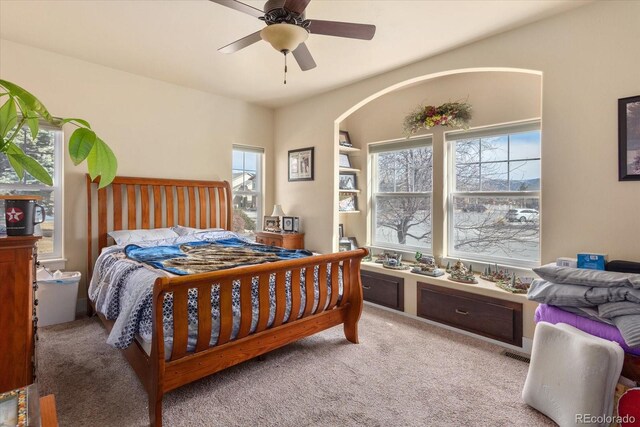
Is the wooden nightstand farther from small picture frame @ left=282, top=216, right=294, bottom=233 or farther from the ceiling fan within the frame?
the ceiling fan

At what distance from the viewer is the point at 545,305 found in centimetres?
212

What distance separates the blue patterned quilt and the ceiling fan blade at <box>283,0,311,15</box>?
1.69 meters

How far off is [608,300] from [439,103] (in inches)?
101

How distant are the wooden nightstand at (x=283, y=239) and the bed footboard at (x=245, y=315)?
176 centimetres

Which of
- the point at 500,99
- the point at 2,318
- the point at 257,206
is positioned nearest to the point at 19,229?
the point at 2,318

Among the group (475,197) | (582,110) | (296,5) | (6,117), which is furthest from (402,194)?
(6,117)

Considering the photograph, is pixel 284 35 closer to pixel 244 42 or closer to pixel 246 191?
pixel 244 42

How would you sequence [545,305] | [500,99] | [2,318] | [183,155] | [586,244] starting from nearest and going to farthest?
[2,318]
[545,305]
[586,244]
[500,99]
[183,155]

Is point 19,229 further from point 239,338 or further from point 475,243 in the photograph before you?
point 475,243

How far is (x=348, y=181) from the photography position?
458 cm

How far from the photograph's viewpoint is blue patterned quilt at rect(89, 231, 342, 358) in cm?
191

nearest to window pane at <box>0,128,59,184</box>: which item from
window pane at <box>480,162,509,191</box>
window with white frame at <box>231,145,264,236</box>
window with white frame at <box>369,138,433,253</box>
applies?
window with white frame at <box>231,145,264,236</box>

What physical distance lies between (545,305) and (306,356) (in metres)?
1.72

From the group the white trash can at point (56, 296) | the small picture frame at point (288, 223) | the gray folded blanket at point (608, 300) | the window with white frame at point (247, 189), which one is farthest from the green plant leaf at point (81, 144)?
the window with white frame at point (247, 189)
